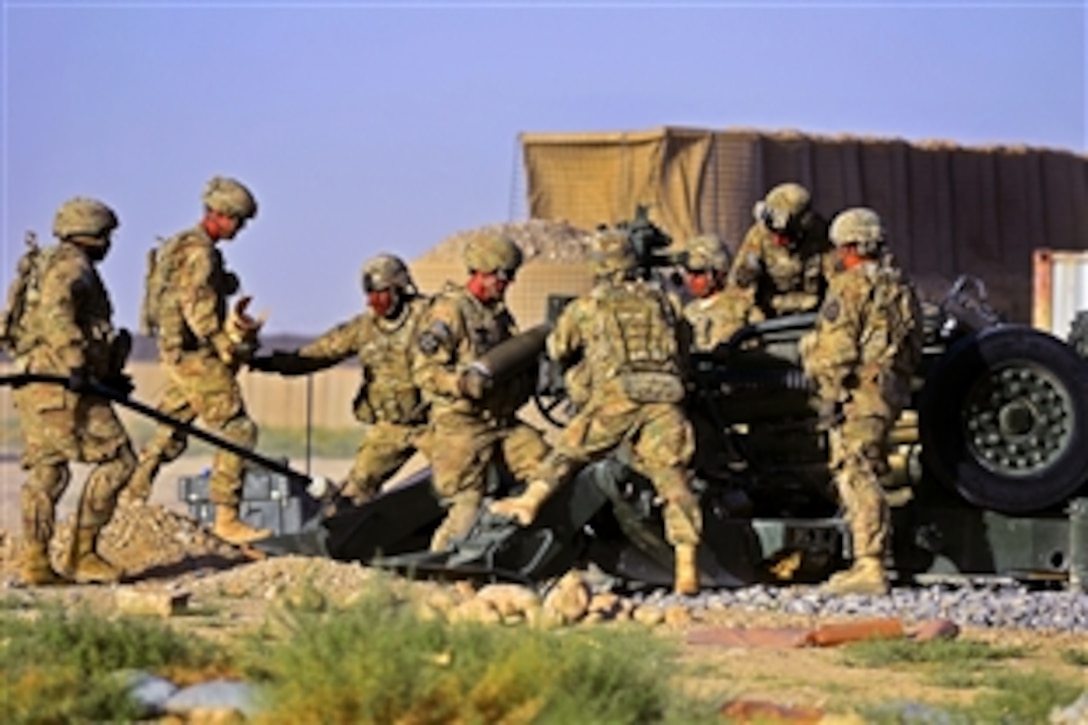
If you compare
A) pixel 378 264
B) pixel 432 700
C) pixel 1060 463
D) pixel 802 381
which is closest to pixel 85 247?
pixel 378 264

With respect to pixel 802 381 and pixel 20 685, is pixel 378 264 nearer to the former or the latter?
pixel 802 381

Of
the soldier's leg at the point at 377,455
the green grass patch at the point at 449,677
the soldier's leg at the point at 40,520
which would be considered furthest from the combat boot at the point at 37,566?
the green grass patch at the point at 449,677

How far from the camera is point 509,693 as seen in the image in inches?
367

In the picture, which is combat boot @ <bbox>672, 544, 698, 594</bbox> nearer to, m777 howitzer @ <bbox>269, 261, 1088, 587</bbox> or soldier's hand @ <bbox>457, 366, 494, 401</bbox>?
m777 howitzer @ <bbox>269, 261, 1088, 587</bbox>

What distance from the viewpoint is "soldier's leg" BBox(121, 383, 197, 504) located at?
17.9 metres

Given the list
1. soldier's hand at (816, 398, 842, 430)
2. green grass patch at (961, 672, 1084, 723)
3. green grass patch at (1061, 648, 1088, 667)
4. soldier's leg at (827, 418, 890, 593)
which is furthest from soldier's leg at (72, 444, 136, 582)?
green grass patch at (961, 672, 1084, 723)

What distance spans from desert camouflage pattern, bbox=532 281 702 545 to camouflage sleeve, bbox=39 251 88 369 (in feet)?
8.18

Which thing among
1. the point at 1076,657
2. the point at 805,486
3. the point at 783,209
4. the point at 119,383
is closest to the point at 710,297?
the point at 783,209

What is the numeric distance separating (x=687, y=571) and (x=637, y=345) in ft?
3.85

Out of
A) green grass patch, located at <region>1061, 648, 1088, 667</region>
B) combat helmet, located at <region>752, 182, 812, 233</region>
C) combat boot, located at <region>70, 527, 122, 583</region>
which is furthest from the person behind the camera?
combat helmet, located at <region>752, 182, 812, 233</region>

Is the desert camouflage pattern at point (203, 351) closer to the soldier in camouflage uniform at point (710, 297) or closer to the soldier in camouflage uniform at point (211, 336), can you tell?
the soldier in camouflage uniform at point (211, 336)

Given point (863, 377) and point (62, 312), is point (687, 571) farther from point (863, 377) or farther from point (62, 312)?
point (62, 312)

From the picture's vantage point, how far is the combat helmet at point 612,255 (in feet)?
51.5

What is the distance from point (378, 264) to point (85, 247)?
178cm
